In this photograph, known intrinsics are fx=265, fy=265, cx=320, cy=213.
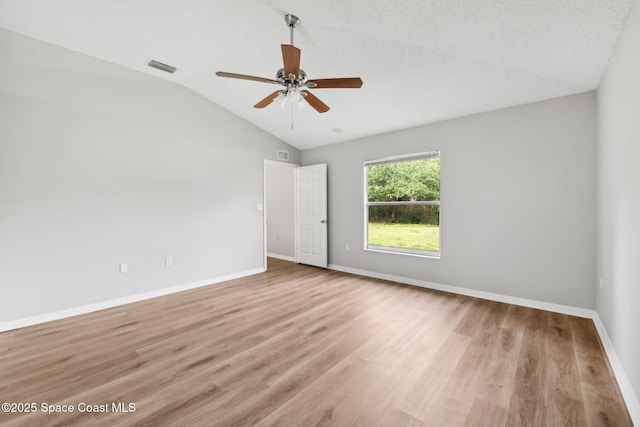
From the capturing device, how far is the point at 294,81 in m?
2.40

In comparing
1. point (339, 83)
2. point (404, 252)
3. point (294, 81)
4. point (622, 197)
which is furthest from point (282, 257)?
point (622, 197)

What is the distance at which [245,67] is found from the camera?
338cm

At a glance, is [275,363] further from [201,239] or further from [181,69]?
[181,69]

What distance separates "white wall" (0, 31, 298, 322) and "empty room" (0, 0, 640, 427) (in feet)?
0.07

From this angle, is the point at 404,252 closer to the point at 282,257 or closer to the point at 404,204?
the point at 404,204

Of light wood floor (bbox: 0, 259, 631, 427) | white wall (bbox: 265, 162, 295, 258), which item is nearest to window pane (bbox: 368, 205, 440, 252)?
light wood floor (bbox: 0, 259, 631, 427)

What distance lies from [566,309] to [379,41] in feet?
11.8

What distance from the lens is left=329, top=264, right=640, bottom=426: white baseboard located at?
1622 mm

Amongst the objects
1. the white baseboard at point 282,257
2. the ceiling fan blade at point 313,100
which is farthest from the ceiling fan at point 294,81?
the white baseboard at point 282,257

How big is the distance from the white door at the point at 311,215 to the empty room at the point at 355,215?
2.46 ft

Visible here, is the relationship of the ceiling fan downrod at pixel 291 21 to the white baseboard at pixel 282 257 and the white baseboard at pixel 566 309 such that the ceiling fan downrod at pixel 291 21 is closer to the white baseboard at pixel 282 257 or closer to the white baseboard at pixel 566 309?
the white baseboard at pixel 566 309

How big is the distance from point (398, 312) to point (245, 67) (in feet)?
11.7

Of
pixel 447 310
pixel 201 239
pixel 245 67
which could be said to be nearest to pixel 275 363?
pixel 447 310

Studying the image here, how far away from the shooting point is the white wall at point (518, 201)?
294 cm
